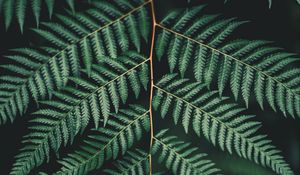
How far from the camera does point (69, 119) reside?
136cm

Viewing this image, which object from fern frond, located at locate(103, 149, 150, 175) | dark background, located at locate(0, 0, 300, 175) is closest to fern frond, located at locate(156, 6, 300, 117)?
dark background, located at locate(0, 0, 300, 175)

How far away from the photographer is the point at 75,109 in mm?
1367

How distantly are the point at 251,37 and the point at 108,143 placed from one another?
0.81 meters

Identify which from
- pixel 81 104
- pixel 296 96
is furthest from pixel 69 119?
pixel 296 96

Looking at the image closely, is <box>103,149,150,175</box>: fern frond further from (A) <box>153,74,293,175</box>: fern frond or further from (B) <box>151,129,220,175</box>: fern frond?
(A) <box>153,74,293,175</box>: fern frond

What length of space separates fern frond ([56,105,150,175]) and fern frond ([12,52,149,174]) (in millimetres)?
71

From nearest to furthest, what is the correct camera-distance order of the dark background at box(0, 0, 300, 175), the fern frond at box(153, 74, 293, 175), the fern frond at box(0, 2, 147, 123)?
the fern frond at box(0, 2, 147, 123), the fern frond at box(153, 74, 293, 175), the dark background at box(0, 0, 300, 175)

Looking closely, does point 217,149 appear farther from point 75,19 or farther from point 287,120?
point 75,19

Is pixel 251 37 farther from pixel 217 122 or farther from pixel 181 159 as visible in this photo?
pixel 181 159

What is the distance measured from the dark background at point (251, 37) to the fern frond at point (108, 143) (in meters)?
0.27

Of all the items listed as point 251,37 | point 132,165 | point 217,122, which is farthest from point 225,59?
point 132,165

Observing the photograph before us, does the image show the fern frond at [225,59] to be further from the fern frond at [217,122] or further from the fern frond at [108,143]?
the fern frond at [108,143]

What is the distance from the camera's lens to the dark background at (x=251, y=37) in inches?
61.8

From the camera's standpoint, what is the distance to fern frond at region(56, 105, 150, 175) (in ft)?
4.53
